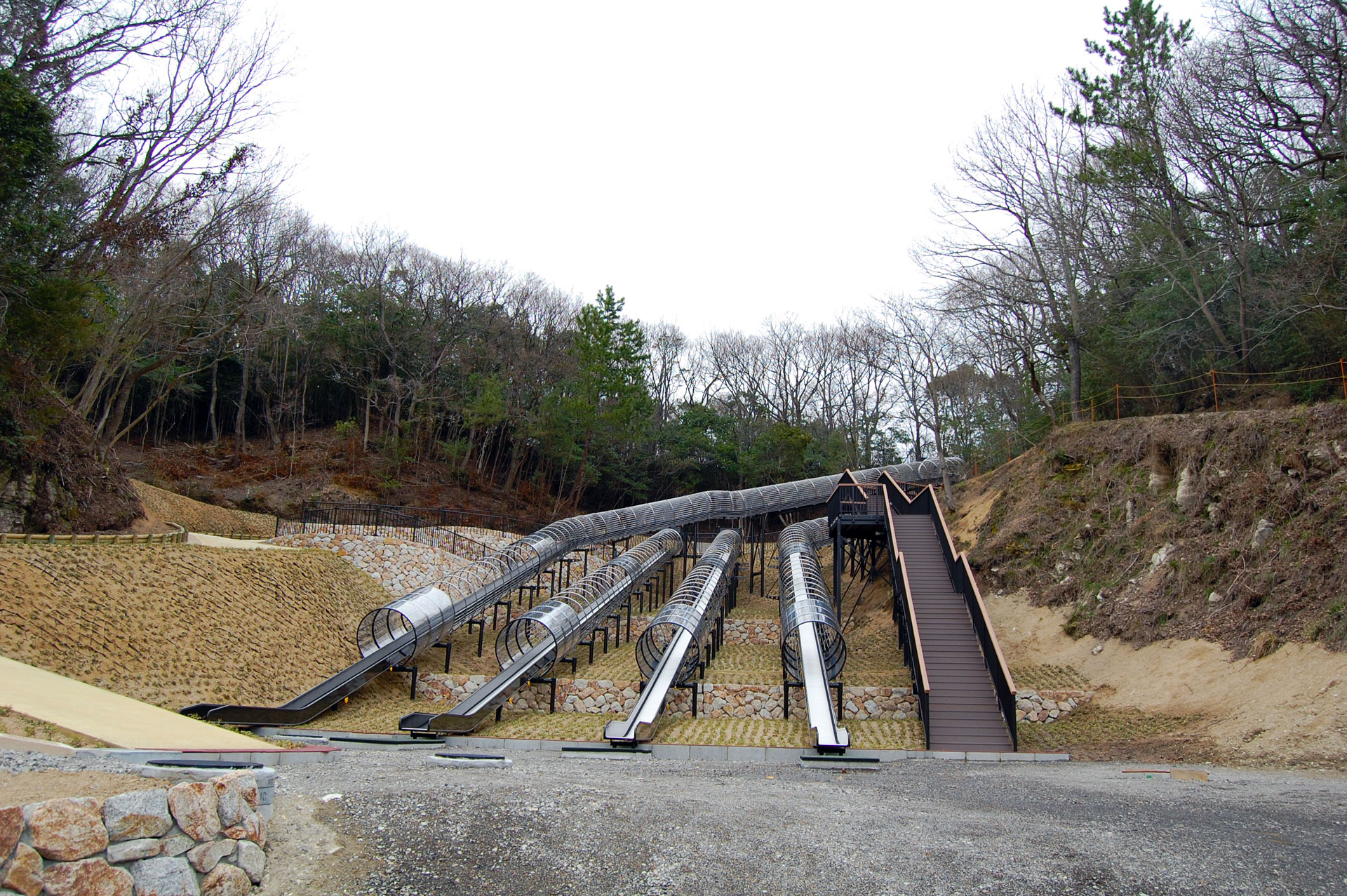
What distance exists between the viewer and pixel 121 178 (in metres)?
20.8

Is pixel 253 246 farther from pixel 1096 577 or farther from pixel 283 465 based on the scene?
pixel 1096 577

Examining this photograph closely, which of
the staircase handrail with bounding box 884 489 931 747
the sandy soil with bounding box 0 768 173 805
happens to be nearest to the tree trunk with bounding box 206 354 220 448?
the staircase handrail with bounding box 884 489 931 747

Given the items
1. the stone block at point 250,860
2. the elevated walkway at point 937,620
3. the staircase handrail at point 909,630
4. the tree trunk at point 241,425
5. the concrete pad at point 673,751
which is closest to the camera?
the stone block at point 250,860

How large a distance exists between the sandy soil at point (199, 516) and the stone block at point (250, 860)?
24002mm

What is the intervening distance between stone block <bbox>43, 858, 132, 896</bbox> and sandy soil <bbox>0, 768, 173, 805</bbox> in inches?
19.3

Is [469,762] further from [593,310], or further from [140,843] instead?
[593,310]

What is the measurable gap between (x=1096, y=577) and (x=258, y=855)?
1702 cm

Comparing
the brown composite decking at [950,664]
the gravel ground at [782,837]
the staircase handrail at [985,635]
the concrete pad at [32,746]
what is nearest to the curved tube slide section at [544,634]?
the gravel ground at [782,837]

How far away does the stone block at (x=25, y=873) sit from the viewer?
143 inches

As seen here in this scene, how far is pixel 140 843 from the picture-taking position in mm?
4109

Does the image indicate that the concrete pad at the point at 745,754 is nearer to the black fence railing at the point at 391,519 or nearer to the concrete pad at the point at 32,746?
the concrete pad at the point at 32,746

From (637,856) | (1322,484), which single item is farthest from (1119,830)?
(1322,484)

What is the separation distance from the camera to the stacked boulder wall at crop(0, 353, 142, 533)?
55.3ft

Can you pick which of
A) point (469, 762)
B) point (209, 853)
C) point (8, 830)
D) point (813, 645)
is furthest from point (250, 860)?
point (813, 645)
